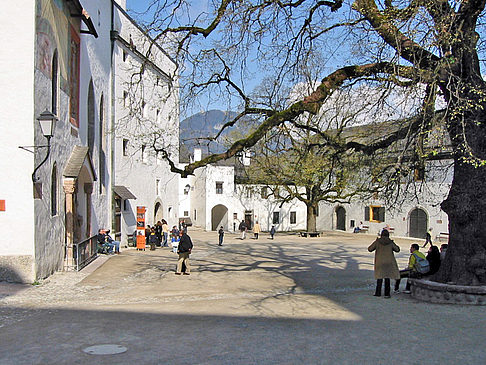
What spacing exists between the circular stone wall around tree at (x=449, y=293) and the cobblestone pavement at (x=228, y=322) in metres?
0.28

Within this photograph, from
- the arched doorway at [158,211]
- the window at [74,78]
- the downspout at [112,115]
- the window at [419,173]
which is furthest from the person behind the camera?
the arched doorway at [158,211]

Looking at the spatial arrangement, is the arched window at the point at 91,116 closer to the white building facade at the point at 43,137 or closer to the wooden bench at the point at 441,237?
the white building facade at the point at 43,137

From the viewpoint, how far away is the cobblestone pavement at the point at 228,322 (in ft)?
20.1

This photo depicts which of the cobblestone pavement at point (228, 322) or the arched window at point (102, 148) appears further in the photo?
the arched window at point (102, 148)

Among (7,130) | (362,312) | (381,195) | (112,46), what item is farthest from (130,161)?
(362,312)

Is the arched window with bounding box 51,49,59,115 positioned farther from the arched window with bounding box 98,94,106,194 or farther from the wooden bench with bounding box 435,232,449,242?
the wooden bench with bounding box 435,232,449,242

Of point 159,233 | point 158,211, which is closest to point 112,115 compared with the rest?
point 159,233

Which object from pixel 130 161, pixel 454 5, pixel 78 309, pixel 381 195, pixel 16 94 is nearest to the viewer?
pixel 454 5

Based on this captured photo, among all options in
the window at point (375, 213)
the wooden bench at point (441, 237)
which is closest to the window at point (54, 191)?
the wooden bench at point (441, 237)

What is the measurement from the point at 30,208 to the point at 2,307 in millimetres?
3312

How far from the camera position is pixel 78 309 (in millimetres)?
9422

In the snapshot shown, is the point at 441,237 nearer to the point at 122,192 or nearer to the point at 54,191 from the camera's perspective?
the point at 122,192

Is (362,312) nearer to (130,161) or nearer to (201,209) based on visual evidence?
(130,161)

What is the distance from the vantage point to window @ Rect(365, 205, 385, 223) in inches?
1714
